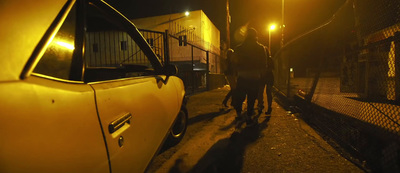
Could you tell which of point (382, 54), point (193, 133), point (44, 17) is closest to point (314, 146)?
point (382, 54)

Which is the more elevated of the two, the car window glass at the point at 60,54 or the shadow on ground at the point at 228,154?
the car window glass at the point at 60,54

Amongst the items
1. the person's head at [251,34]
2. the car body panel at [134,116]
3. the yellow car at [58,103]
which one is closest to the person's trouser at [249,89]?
the person's head at [251,34]

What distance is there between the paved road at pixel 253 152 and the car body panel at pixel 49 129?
1.43m

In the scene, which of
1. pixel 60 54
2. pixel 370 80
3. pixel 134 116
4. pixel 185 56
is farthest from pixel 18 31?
pixel 185 56

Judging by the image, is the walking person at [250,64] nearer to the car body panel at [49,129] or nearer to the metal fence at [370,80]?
the metal fence at [370,80]

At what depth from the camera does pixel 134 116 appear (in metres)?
1.53

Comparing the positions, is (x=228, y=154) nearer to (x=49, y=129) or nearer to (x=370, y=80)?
(x=49, y=129)

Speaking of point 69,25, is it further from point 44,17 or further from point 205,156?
point 205,156

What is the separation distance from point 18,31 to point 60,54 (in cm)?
29

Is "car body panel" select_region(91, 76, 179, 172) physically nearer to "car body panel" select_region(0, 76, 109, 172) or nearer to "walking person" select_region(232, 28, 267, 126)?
"car body panel" select_region(0, 76, 109, 172)

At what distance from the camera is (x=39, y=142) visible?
824 millimetres

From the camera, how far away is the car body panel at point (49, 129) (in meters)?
0.75

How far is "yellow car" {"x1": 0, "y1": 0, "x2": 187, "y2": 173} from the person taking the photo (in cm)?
78

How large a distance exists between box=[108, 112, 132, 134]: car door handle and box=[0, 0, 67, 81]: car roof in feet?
1.78
